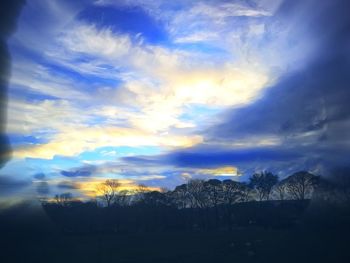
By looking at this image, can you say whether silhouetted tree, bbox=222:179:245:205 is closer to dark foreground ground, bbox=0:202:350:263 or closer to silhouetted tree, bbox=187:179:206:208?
silhouetted tree, bbox=187:179:206:208

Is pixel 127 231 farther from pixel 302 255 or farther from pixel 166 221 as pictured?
pixel 302 255

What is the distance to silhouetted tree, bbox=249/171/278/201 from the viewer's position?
82.8 m

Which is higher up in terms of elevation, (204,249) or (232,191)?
(232,191)

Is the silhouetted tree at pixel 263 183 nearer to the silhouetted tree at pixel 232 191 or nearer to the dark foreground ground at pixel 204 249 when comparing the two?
the silhouetted tree at pixel 232 191

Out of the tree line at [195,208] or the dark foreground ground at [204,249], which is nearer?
the dark foreground ground at [204,249]

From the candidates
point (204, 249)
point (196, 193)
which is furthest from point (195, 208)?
point (204, 249)

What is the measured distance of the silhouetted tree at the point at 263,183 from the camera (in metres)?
82.8

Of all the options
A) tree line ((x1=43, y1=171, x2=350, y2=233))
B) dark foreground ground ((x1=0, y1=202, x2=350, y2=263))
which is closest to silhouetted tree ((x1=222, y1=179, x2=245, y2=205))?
tree line ((x1=43, y1=171, x2=350, y2=233))

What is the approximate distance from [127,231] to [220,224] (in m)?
18.4

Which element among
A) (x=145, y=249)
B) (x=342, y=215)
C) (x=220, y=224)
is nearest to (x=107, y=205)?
(x=220, y=224)

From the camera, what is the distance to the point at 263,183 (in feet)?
282

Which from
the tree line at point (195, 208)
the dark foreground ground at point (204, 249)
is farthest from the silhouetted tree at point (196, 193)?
the dark foreground ground at point (204, 249)

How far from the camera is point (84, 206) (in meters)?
79.4

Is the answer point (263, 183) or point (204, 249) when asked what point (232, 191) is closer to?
point (263, 183)
